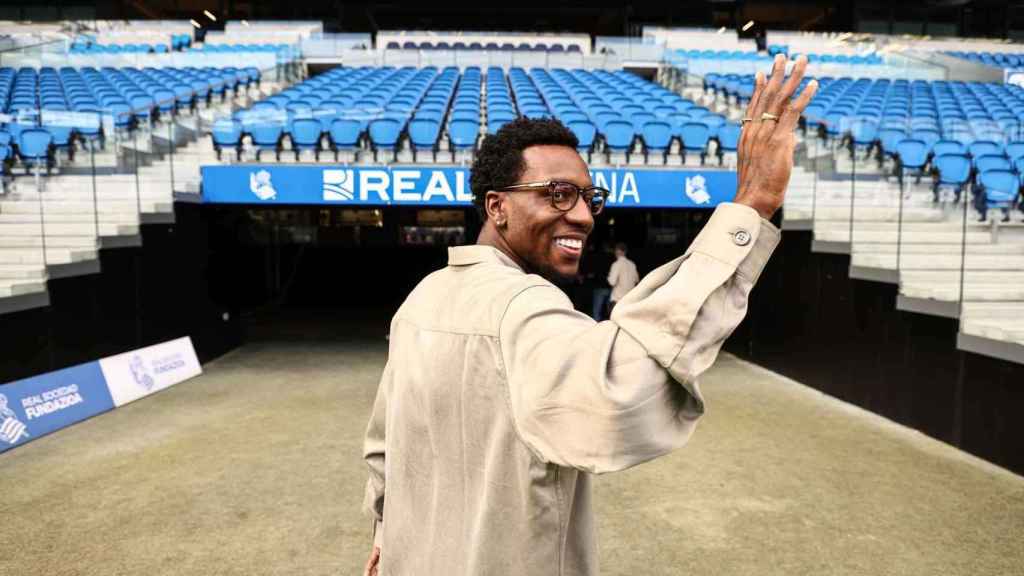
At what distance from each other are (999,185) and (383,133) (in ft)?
27.7

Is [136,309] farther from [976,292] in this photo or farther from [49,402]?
[976,292]

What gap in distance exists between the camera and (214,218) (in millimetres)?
11352

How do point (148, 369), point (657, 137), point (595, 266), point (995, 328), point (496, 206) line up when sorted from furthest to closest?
point (595, 266)
point (657, 137)
point (148, 369)
point (995, 328)
point (496, 206)

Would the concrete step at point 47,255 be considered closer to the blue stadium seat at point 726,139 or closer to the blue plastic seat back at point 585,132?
the blue plastic seat back at point 585,132

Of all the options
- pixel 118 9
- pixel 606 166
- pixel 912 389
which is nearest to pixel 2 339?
pixel 606 166

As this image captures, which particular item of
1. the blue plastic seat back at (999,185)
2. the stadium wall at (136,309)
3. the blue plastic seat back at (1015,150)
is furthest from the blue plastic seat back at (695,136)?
the stadium wall at (136,309)

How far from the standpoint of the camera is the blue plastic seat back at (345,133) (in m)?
11.0

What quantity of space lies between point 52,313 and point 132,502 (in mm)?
3455

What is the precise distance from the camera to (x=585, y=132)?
1162 cm

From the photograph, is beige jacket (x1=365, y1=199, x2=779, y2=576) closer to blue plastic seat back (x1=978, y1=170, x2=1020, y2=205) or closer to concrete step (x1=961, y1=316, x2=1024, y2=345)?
concrete step (x1=961, y1=316, x2=1024, y2=345)

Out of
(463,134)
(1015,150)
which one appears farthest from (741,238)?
(1015,150)

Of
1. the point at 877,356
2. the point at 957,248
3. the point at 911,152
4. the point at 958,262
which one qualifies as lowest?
the point at 877,356

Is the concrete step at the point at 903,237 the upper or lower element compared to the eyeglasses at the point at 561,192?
lower

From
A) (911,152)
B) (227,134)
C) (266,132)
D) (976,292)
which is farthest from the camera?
(266,132)
